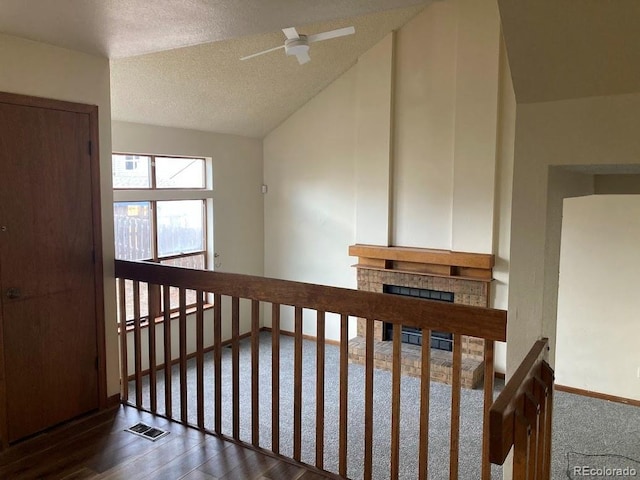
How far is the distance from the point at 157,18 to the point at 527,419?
2334 mm

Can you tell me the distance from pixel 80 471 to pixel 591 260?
15.2 ft

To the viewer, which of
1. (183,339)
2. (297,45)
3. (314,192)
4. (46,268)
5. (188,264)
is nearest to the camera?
(46,268)

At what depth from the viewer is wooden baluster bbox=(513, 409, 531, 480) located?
1.47m

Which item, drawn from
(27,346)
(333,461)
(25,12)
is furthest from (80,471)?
(25,12)

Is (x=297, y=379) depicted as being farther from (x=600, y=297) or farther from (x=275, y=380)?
(x=600, y=297)

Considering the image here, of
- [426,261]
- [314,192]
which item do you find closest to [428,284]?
[426,261]

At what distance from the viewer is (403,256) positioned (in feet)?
19.0

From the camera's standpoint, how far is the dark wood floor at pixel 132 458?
2609 mm

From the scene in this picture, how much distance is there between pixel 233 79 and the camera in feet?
17.5

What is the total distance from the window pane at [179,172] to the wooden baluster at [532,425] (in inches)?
193

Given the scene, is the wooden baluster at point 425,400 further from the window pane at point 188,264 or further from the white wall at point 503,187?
the window pane at point 188,264

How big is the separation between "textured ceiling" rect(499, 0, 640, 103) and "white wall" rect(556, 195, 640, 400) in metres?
3.54

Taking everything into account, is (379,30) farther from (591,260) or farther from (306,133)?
(591,260)

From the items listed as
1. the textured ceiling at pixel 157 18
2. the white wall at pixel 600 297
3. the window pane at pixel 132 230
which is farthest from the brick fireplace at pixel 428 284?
the textured ceiling at pixel 157 18
